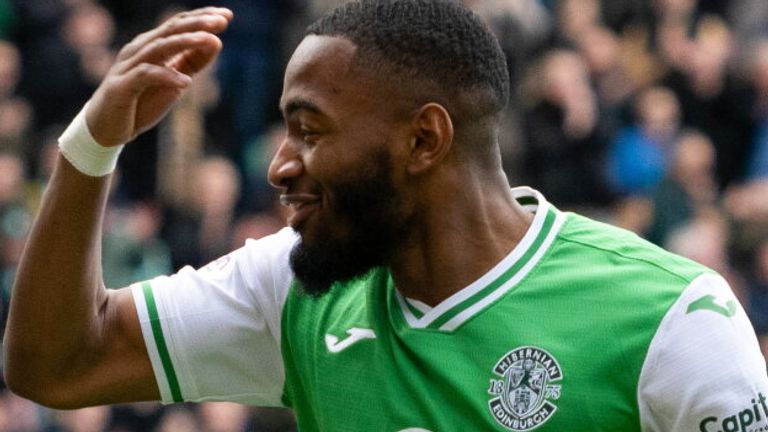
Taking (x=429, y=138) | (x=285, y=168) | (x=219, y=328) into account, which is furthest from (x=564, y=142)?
(x=285, y=168)

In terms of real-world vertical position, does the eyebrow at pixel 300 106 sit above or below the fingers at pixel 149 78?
below

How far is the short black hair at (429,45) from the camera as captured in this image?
4.20m

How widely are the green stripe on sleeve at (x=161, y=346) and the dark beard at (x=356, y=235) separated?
1.28 feet

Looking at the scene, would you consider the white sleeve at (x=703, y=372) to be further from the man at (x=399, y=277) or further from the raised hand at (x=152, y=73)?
the raised hand at (x=152, y=73)

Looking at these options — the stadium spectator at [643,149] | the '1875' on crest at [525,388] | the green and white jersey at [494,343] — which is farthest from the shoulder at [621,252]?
the stadium spectator at [643,149]

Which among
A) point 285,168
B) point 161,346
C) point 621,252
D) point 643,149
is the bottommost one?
point 643,149

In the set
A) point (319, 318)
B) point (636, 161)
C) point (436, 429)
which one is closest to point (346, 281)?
point (319, 318)

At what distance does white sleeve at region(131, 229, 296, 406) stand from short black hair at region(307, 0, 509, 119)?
0.56 meters

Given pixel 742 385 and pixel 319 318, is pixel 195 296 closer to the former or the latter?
pixel 319 318

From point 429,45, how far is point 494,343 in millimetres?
681

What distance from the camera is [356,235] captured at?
4242 millimetres

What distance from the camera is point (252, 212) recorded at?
36.2ft

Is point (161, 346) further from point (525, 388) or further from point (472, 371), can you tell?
point (525, 388)

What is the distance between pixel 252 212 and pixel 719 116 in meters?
3.23
